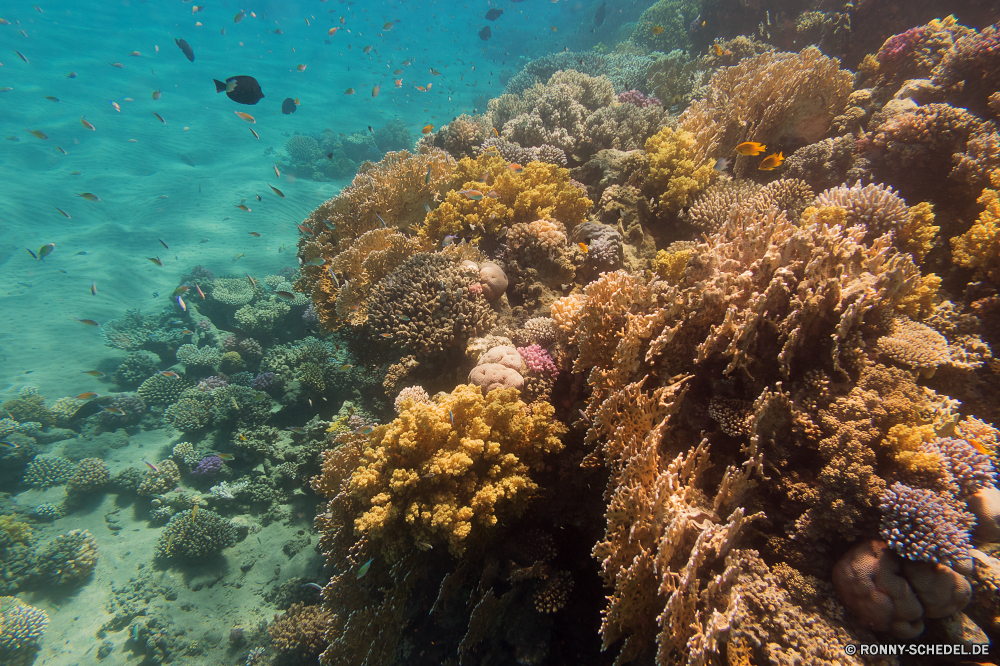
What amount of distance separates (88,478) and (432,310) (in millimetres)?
11381

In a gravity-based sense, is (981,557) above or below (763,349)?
below

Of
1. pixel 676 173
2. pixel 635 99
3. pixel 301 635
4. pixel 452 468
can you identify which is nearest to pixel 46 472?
pixel 301 635

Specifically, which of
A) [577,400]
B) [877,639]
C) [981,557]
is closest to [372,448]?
[577,400]

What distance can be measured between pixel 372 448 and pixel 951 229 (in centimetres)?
714

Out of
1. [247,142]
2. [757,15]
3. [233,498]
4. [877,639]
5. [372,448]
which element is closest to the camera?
[877,639]

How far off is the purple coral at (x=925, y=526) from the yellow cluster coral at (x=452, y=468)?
88.4 inches

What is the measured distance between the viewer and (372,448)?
3695mm

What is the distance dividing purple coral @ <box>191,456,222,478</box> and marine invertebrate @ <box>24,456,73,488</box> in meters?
3.89

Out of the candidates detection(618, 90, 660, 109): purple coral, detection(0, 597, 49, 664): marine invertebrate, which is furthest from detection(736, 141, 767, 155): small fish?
detection(0, 597, 49, 664): marine invertebrate

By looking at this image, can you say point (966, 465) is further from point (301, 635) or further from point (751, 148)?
point (301, 635)

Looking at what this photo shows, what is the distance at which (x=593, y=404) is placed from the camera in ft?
11.0

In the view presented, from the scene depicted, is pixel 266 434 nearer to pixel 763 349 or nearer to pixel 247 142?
pixel 763 349

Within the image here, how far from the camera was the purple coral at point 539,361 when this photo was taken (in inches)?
166

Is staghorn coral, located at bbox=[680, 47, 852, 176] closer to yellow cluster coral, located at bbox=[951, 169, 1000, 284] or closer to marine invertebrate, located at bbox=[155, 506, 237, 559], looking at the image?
yellow cluster coral, located at bbox=[951, 169, 1000, 284]
